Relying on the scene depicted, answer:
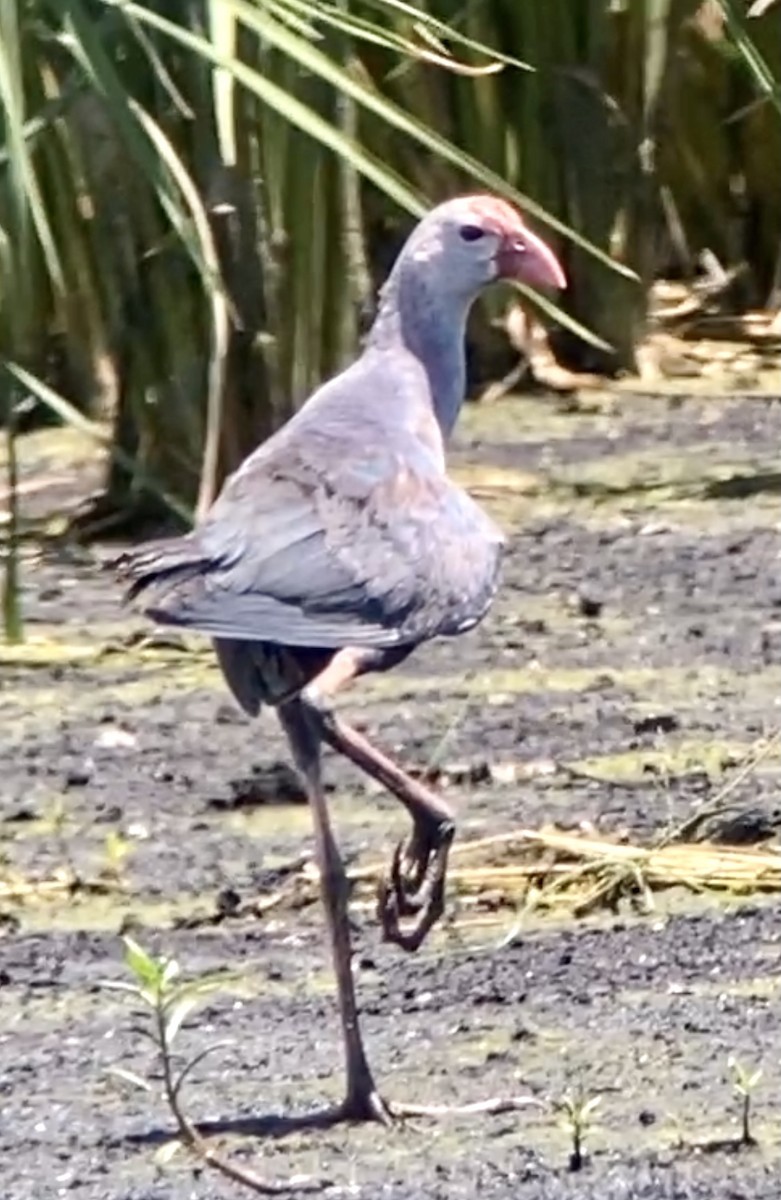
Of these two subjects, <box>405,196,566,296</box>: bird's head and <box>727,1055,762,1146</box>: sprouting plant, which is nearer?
<box>727,1055,762,1146</box>: sprouting plant

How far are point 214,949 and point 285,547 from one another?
0.81 m

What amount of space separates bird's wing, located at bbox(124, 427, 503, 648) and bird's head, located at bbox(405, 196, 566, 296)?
320 millimetres

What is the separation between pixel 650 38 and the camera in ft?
28.7

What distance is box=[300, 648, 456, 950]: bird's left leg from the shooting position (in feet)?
12.7

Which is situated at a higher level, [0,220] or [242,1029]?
[0,220]

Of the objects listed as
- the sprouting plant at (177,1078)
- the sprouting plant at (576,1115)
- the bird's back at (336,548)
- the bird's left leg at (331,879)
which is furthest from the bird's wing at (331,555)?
the sprouting plant at (576,1115)

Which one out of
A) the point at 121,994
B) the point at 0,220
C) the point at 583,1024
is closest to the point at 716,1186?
the point at 583,1024

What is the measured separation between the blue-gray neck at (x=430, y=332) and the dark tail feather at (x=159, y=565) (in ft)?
1.97

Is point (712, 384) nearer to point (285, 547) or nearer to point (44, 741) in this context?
point (44, 741)

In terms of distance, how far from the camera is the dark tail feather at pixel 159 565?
3836 mm

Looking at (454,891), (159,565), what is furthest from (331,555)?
(454,891)

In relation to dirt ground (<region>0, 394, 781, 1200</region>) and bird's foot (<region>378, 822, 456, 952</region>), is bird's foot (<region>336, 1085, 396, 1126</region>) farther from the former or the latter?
bird's foot (<region>378, 822, 456, 952</region>)

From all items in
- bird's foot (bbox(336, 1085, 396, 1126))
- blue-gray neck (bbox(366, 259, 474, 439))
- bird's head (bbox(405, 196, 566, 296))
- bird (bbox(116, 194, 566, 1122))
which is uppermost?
bird's head (bbox(405, 196, 566, 296))

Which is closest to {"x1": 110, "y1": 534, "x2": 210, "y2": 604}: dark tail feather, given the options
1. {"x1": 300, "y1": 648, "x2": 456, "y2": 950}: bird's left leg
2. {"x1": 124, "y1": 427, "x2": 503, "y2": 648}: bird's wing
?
{"x1": 124, "y1": 427, "x2": 503, "y2": 648}: bird's wing
